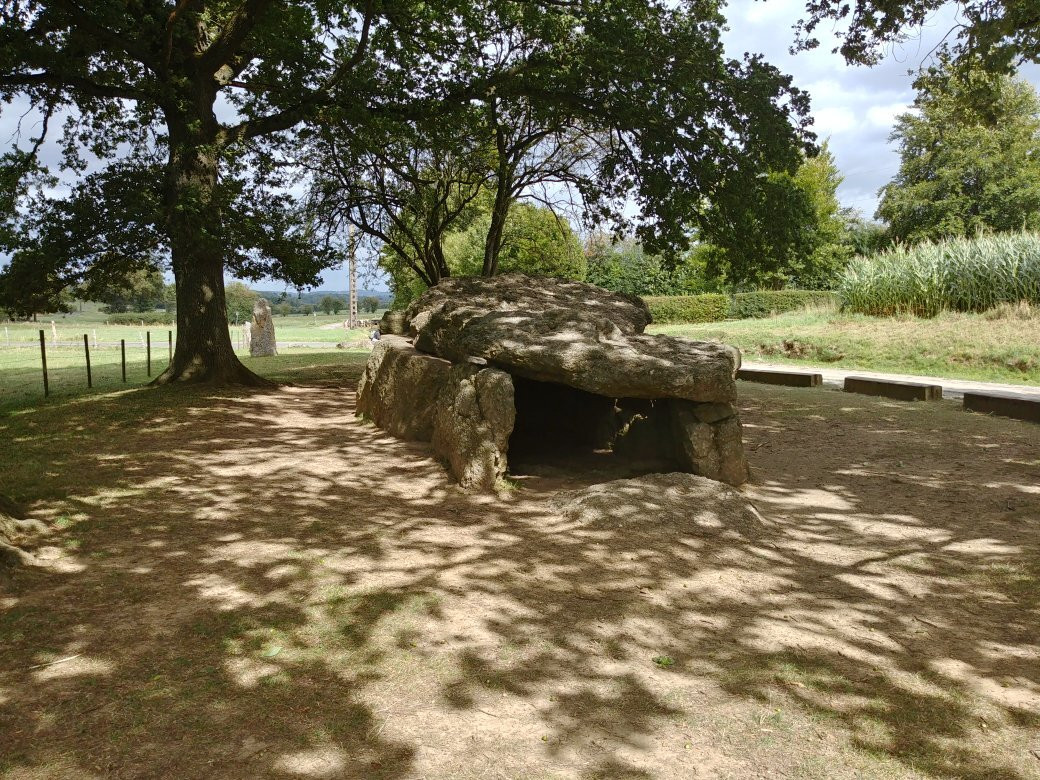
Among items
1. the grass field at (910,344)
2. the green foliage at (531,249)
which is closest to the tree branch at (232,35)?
the green foliage at (531,249)

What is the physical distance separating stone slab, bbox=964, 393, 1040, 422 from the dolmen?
473cm

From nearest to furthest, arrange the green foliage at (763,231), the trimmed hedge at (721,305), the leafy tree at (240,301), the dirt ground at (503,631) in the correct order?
the dirt ground at (503,631) < the green foliage at (763,231) < the trimmed hedge at (721,305) < the leafy tree at (240,301)

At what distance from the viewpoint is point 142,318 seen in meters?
49.7

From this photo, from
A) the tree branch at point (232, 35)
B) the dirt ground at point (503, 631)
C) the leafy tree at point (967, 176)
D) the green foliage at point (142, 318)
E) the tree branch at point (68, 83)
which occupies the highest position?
the leafy tree at point (967, 176)

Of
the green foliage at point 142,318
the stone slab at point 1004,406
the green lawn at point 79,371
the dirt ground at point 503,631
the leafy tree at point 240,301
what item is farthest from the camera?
the leafy tree at point 240,301

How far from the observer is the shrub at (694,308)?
2847 centimetres

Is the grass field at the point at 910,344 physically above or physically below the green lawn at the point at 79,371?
above

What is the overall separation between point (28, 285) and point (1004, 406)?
1392 centimetres

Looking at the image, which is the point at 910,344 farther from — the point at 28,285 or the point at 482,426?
the point at 28,285

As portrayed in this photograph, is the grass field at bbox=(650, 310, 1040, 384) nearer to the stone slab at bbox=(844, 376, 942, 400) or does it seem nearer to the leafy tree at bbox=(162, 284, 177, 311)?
the stone slab at bbox=(844, 376, 942, 400)

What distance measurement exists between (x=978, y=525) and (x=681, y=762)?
4011 millimetres

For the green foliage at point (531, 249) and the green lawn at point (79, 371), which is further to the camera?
the green foliage at point (531, 249)

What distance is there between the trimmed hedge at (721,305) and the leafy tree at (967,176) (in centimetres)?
878

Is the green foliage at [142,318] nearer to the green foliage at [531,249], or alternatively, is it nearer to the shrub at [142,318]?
the shrub at [142,318]
